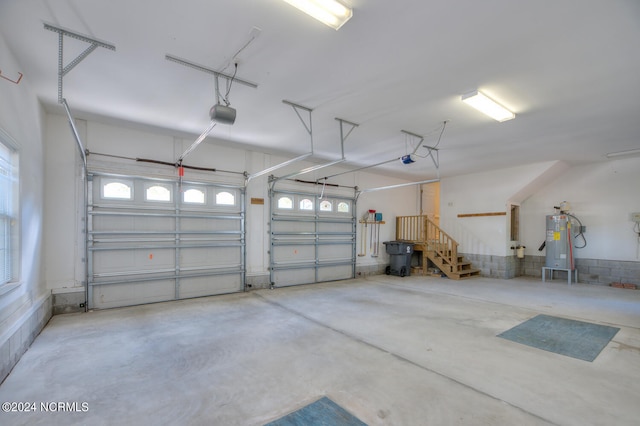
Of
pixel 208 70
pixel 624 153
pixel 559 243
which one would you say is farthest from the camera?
pixel 559 243

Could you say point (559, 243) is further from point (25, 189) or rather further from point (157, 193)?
point (25, 189)

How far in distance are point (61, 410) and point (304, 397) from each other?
1874mm

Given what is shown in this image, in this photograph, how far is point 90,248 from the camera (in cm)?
495

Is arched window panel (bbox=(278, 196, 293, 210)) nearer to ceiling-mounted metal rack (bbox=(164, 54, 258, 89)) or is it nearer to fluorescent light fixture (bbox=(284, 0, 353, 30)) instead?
ceiling-mounted metal rack (bbox=(164, 54, 258, 89))

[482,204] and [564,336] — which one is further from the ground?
[482,204]

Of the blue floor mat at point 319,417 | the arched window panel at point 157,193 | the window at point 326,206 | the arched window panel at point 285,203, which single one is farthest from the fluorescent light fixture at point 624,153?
the arched window panel at point 157,193

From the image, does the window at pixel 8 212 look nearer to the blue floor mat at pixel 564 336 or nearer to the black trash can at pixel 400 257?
the blue floor mat at pixel 564 336

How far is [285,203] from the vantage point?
7359mm

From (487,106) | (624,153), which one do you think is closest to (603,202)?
(624,153)

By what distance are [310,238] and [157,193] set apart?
3.69 m

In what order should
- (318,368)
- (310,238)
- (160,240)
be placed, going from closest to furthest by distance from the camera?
(318,368)
(160,240)
(310,238)

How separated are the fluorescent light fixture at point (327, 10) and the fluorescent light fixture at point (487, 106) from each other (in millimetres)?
2212

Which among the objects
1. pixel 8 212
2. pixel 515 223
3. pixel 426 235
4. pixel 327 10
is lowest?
pixel 426 235

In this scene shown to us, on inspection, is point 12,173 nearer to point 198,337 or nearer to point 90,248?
point 90,248
